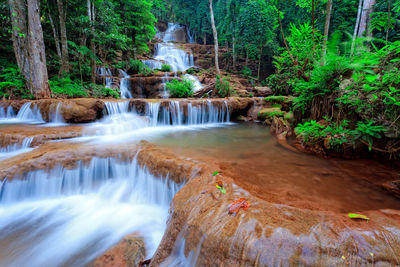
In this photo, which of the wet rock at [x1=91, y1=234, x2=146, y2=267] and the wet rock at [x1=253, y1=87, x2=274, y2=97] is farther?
the wet rock at [x1=253, y1=87, x2=274, y2=97]

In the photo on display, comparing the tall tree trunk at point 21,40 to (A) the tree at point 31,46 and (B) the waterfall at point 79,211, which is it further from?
(B) the waterfall at point 79,211

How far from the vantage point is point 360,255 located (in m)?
1.26

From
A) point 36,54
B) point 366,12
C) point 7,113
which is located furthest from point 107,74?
point 366,12

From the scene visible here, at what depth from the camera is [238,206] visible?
176cm

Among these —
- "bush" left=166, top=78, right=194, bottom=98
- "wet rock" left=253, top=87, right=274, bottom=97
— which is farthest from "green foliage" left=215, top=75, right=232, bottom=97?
"wet rock" left=253, top=87, right=274, bottom=97

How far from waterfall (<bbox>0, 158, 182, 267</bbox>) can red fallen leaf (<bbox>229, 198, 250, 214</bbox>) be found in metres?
1.22

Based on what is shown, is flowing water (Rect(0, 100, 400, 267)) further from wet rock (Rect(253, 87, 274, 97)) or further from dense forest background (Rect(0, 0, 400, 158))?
wet rock (Rect(253, 87, 274, 97))

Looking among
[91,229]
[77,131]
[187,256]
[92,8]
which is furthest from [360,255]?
[92,8]

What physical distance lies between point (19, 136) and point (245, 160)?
5.32 metres

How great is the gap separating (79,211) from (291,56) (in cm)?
571

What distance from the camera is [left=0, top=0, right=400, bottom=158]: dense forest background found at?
2.88 m

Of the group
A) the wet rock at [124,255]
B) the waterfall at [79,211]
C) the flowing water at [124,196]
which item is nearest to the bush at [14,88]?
the flowing water at [124,196]

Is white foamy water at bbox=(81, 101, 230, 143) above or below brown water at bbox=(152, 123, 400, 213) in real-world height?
above

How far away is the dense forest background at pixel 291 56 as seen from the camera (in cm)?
288
